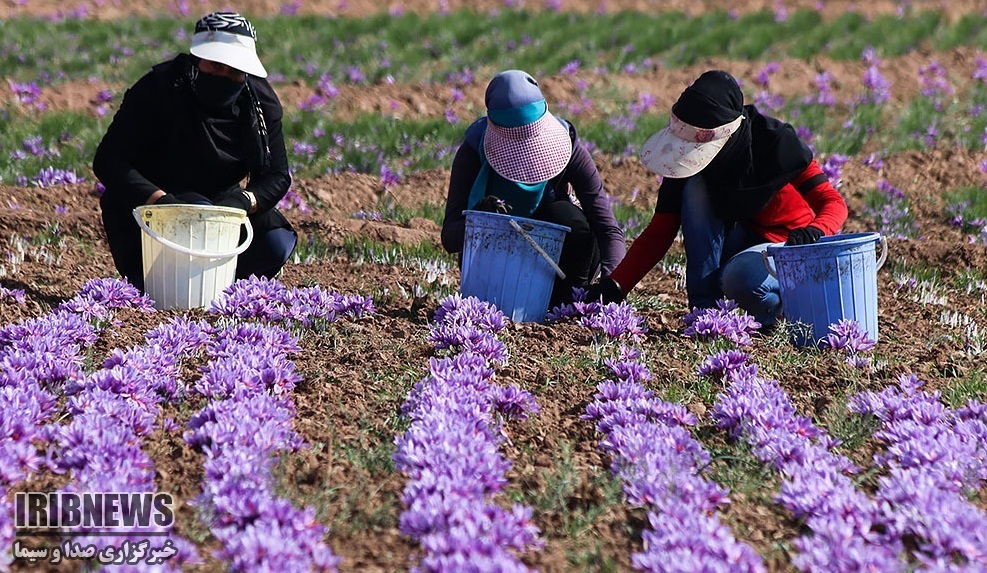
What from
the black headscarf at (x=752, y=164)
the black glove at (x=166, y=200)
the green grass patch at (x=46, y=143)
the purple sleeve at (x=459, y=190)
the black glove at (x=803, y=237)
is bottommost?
the green grass patch at (x=46, y=143)

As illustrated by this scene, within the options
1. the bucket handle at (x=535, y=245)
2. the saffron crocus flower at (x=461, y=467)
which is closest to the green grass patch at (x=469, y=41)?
the bucket handle at (x=535, y=245)

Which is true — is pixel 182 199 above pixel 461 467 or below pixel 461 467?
below

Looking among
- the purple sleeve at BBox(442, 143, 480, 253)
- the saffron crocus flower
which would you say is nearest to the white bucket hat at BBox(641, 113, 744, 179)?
the purple sleeve at BBox(442, 143, 480, 253)

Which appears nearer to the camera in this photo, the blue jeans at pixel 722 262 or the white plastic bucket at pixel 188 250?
the white plastic bucket at pixel 188 250

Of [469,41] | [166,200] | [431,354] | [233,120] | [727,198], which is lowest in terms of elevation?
[469,41]

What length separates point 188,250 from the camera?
4.15 m

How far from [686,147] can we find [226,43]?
6.38 feet

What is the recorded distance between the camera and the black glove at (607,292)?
442cm

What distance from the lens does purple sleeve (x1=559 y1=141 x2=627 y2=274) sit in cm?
460

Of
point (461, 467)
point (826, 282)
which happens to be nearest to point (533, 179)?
point (826, 282)

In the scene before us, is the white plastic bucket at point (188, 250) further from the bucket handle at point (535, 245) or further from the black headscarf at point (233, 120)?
the bucket handle at point (535, 245)

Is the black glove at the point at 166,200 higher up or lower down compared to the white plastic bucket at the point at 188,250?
higher up

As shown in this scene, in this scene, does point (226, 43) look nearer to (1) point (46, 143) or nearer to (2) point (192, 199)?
(2) point (192, 199)

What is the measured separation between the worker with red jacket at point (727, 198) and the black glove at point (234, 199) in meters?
1.58
